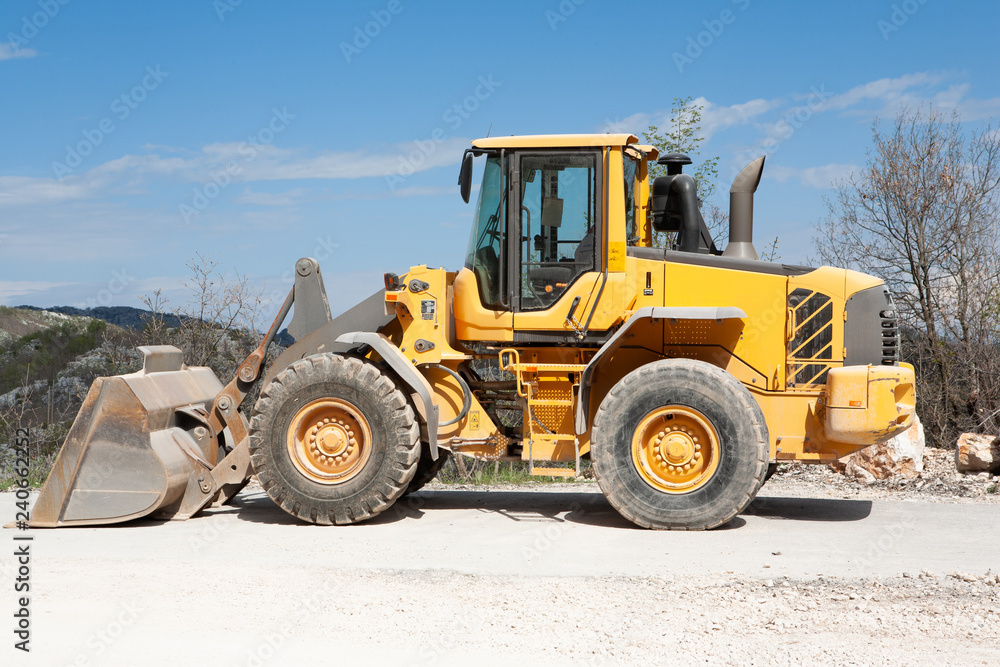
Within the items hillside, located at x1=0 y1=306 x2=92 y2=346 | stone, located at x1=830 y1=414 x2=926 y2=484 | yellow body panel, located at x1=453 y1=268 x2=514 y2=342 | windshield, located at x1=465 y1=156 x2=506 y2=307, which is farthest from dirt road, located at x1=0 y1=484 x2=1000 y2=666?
hillside, located at x1=0 y1=306 x2=92 y2=346

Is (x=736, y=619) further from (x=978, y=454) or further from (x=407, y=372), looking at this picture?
(x=978, y=454)

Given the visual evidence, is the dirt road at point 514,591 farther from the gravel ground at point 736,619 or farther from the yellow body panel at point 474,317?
the yellow body panel at point 474,317

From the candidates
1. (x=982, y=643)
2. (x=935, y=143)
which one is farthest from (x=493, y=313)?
(x=935, y=143)

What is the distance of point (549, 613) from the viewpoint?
4852 millimetres

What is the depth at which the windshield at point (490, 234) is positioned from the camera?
7.63 m

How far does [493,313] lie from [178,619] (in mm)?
3720

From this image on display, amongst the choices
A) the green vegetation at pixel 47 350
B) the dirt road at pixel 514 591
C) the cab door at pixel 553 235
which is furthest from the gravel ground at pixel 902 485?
the green vegetation at pixel 47 350

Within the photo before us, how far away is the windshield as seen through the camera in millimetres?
7633

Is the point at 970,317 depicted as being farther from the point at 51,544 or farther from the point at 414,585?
the point at 51,544

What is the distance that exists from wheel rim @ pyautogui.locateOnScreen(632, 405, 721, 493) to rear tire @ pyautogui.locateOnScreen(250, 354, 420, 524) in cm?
182

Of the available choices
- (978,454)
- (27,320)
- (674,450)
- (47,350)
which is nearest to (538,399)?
(674,450)

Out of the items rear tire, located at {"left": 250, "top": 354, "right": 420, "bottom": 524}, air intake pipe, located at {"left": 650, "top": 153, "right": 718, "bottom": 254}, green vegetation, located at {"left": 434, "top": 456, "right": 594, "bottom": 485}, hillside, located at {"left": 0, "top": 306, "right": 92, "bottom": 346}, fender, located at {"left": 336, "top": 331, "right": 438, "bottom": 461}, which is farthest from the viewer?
hillside, located at {"left": 0, "top": 306, "right": 92, "bottom": 346}

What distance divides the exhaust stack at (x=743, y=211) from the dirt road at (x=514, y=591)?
7.48 ft

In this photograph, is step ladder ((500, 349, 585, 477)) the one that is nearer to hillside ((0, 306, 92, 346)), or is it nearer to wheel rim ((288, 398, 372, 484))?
wheel rim ((288, 398, 372, 484))
